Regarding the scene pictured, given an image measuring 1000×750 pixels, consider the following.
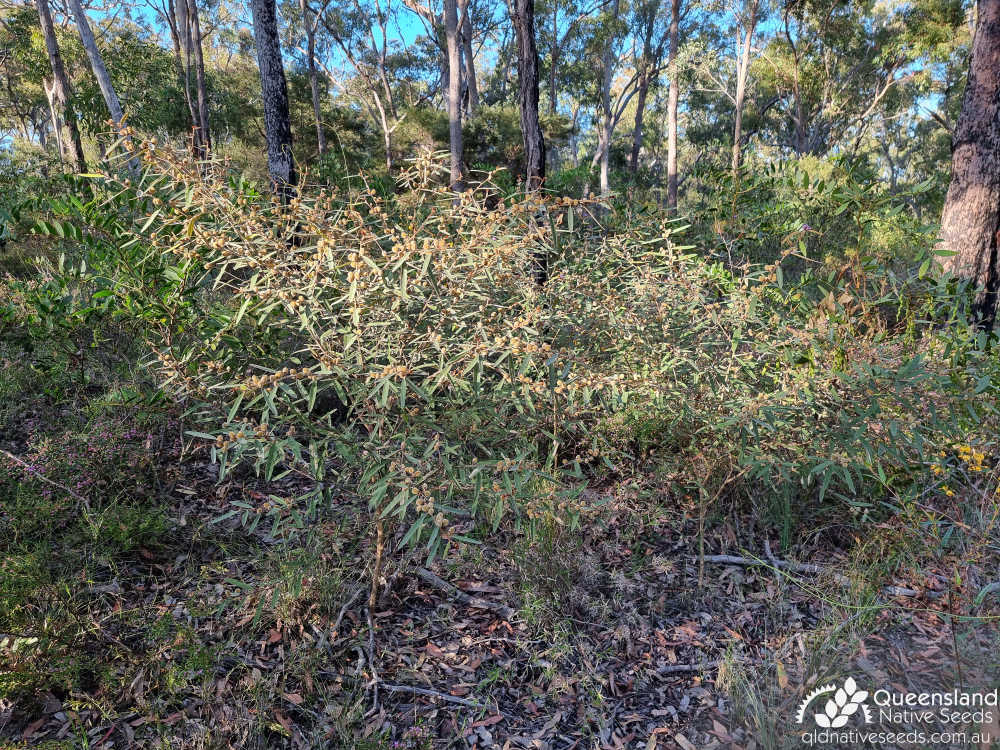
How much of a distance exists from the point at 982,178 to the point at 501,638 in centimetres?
471

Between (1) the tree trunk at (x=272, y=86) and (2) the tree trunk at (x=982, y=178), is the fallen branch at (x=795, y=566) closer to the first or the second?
(2) the tree trunk at (x=982, y=178)

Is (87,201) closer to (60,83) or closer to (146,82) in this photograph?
(60,83)

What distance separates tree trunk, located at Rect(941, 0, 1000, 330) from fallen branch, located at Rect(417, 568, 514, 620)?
159 inches

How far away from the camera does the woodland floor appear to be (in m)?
1.94

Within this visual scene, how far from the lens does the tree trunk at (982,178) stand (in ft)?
13.8

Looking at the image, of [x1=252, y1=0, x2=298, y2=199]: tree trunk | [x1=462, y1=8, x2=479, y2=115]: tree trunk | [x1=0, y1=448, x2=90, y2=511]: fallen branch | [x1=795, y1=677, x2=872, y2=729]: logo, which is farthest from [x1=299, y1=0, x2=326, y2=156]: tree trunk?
[x1=795, y1=677, x2=872, y2=729]: logo

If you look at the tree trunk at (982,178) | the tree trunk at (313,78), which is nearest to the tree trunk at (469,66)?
the tree trunk at (313,78)

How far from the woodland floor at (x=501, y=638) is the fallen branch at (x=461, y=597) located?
0.05 feet

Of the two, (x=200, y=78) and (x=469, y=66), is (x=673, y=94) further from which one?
(x=200, y=78)

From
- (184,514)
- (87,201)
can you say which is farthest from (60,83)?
(184,514)

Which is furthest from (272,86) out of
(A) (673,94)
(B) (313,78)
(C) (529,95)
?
(A) (673,94)

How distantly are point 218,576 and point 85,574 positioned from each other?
49 cm

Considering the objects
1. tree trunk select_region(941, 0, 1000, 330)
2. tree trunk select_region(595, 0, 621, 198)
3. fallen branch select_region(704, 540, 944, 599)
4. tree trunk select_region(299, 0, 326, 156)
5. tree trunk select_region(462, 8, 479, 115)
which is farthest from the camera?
tree trunk select_region(595, 0, 621, 198)

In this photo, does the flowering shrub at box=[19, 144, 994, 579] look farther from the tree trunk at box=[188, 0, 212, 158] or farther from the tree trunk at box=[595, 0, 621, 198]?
the tree trunk at box=[595, 0, 621, 198]
